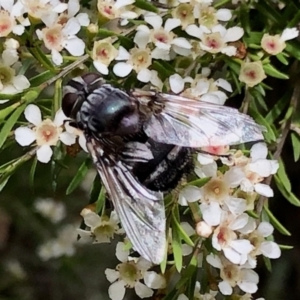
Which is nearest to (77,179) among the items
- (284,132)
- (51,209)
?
(284,132)

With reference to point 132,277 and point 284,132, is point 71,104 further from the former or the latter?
point 284,132

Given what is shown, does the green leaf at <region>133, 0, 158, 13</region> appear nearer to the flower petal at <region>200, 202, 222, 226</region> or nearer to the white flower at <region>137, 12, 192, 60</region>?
the white flower at <region>137, 12, 192, 60</region>

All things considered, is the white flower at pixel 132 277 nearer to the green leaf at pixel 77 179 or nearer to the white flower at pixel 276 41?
the green leaf at pixel 77 179

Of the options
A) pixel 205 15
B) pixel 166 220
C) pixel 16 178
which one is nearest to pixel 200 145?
pixel 166 220

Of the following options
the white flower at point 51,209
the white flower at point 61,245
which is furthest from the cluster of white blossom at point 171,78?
the white flower at point 61,245

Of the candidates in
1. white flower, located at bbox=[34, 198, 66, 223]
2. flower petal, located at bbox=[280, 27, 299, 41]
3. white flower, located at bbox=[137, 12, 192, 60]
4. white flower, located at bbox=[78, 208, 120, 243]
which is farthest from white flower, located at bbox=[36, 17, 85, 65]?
white flower, located at bbox=[34, 198, 66, 223]

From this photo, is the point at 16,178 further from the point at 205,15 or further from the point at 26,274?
the point at 205,15
